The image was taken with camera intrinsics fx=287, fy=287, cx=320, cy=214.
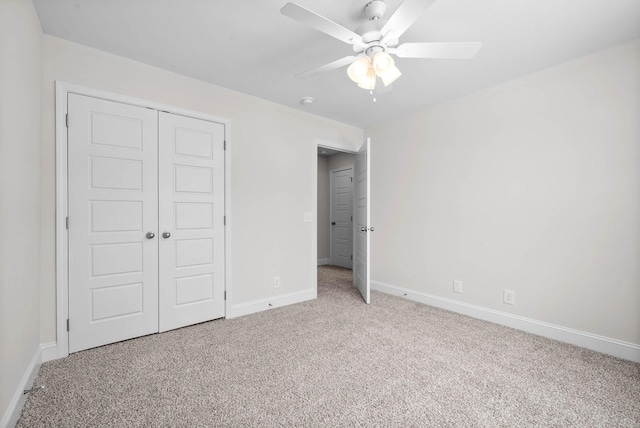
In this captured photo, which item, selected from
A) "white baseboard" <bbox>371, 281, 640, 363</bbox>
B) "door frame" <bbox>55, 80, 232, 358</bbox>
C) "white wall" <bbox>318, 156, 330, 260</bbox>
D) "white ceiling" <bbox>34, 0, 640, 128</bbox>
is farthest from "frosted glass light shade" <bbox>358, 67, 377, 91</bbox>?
"white wall" <bbox>318, 156, 330, 260</bbox>

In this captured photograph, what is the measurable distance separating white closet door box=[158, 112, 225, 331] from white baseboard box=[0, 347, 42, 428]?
2.71ft

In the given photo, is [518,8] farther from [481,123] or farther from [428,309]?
[428,309]

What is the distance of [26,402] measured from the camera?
1.63 metres

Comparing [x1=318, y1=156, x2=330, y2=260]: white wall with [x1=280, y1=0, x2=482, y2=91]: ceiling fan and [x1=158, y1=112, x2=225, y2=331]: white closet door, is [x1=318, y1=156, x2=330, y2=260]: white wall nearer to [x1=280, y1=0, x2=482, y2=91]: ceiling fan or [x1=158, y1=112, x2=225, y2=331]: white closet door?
[x1=158, y1=112, x2=225, y2=331]: white closet door

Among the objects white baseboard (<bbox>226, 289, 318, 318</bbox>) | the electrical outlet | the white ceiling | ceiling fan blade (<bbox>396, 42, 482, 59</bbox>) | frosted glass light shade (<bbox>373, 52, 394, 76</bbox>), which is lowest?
white baseboard (<bbox>226, 289, 318, 318</bbox>)

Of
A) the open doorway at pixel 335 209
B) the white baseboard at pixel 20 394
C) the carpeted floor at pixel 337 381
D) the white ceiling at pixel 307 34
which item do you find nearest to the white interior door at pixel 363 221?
the carpeted floor at pixel 337 381

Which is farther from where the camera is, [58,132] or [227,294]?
[227,294]

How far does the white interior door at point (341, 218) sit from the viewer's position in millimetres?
5883

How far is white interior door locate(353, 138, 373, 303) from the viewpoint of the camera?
11.3 feet

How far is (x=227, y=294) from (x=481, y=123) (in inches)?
126

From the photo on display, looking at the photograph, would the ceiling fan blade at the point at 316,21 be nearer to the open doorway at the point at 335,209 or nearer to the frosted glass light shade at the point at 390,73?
the frosted glass light shade at the point at 390,73

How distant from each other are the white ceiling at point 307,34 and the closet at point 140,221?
0.52 meters

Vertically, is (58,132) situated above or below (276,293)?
above

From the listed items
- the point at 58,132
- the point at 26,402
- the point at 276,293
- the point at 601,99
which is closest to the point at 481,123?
the point at 601,99
